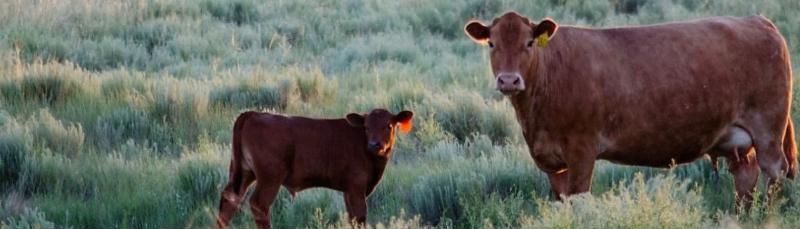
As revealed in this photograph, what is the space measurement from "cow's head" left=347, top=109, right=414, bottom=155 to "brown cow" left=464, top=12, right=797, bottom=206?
0.74 metres

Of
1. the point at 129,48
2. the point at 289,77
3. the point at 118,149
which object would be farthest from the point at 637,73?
the point at 129,48

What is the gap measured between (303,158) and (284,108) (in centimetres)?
473

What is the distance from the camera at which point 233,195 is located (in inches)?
347

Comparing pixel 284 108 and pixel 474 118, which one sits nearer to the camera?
pixel 474 118

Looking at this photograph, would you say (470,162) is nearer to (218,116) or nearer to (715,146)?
(715,146)

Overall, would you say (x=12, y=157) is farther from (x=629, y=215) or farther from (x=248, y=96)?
(x=629, y=215)

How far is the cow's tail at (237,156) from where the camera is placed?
880 cm

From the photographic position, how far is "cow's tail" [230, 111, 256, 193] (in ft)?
28.9

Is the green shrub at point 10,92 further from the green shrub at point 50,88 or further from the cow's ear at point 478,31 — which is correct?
the cow's ear at point 478,31

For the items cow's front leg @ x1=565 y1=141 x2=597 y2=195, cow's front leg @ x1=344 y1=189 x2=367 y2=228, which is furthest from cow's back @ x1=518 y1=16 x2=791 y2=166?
cow's front leg @ x1=344 y1=189 x2=367 y2=228

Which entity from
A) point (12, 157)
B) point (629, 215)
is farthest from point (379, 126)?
point (12, 157)

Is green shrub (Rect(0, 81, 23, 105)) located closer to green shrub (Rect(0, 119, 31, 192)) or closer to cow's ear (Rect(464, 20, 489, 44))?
green shrub (Rect(0, 119, 31, 192))

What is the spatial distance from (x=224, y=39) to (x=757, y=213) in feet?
36.7

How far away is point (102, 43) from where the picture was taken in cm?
1709
